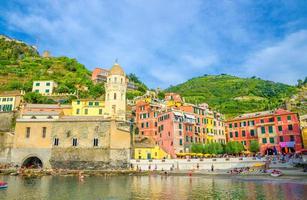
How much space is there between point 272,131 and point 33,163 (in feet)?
148

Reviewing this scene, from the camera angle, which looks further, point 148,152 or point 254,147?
point 254,147

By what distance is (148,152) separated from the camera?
49.2m

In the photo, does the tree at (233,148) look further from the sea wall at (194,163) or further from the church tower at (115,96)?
the church tower at (115,96)

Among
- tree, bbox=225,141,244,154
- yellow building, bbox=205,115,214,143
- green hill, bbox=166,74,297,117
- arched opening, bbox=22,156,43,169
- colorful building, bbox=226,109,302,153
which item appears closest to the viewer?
arched opening, bbox=22,156,43,169

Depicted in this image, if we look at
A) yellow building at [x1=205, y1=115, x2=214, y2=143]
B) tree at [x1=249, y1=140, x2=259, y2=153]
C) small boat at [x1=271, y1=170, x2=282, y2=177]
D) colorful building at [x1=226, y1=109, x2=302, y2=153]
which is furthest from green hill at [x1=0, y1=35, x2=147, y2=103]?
small boat at [x1=271, y1=170, x2=282, y2=177]

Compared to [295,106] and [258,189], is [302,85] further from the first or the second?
[258,189]

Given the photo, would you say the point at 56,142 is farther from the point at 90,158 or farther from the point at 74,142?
the point at 90,158

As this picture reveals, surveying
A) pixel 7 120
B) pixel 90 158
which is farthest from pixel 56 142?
pixel 7 120

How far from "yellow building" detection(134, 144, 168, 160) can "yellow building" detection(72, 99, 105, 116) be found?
13.5 m

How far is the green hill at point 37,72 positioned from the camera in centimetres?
7469

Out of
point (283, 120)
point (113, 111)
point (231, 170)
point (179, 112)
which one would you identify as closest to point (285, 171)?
point (231, 170)

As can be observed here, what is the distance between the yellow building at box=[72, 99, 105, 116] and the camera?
5794 cm

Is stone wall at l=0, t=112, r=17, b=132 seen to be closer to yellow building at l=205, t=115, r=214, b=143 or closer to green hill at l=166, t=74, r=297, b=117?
yellow building at l=205, t=115, r=214, b=143

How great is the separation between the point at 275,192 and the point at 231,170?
16.6 metres
